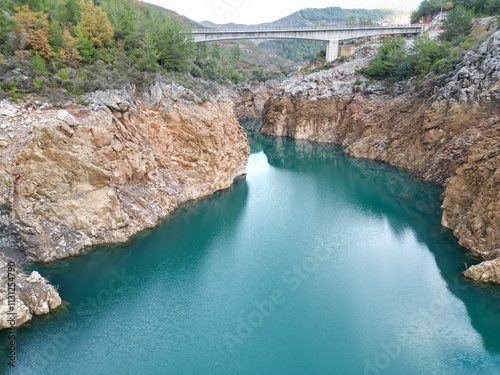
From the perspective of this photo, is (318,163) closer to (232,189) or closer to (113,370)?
(232,189)

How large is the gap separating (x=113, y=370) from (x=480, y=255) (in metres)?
25.5

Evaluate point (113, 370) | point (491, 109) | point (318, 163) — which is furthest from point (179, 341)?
point (318, 163)

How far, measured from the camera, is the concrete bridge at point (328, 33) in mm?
75438

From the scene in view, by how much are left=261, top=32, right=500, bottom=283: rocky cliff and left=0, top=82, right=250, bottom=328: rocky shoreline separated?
24202mm

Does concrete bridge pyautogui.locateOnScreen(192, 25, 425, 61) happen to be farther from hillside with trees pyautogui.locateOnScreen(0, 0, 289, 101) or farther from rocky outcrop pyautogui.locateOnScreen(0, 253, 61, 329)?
rocky outcrop pyautogui.locateOnScreen(0, 253, 61, 329)

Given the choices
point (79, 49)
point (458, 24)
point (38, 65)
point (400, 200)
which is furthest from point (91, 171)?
point (458, 24)

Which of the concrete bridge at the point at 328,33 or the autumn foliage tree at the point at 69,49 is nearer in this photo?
the autumn foliage tree at the point at 69,49

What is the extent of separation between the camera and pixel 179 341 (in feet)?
67.5

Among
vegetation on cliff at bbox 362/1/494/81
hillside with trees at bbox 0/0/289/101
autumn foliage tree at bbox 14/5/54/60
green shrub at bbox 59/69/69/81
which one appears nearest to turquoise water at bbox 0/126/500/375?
hillside with trees at bbox 0/0/289/101

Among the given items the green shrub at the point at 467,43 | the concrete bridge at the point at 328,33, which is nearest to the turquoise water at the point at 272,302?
the green shrub at the point at 467,43

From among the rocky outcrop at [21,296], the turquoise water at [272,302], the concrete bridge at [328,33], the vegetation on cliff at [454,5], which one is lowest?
the turquoise water at [272,302]

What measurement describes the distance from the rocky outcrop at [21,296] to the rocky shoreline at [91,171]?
57 millimetres

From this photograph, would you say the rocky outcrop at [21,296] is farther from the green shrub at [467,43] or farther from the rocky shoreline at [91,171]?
the green shrub at [467,43]

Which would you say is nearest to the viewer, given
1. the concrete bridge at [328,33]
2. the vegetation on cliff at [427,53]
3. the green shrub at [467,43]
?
the green shrub at [467,43]
